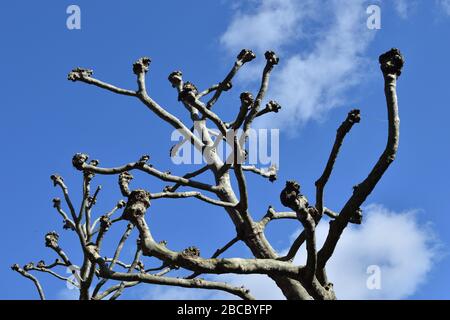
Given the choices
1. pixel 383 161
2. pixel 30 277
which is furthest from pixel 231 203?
pixel 30 277

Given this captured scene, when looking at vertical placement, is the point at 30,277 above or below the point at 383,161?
above

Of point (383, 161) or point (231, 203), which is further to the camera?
point (231, 203)

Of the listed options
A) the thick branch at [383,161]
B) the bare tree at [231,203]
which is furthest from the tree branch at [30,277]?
the thick branch at [383,161]

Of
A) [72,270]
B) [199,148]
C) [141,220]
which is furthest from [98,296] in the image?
[141,220]

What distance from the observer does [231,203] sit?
7.02 metres

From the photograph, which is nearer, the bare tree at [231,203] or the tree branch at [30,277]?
the bare tree at [231,203]

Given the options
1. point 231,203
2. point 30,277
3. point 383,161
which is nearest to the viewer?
point 383,161

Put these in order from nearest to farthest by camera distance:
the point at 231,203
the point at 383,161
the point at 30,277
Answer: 1. the point at 383,161
2. the point at 231,203
3. the point at 30,277

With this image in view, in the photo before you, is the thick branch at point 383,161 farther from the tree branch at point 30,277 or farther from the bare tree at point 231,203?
the tree branch at point 30,277

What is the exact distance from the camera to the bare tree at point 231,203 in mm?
5262

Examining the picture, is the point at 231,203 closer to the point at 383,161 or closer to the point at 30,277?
the point at 383,161

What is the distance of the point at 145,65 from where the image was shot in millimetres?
8977

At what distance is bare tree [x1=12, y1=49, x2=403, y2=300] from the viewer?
17.3ft
